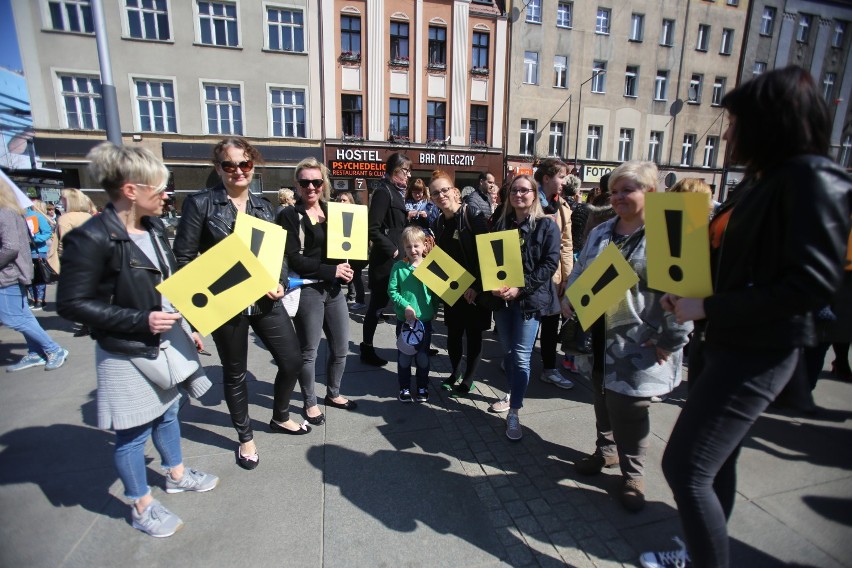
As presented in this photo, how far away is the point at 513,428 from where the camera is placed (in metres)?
2.93

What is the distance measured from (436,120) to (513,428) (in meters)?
19.2

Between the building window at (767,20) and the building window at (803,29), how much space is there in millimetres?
1329

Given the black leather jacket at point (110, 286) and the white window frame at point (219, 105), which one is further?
the white window frame at point (219, 105)

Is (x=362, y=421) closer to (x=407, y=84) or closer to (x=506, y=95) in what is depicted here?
(x=407, y=84)

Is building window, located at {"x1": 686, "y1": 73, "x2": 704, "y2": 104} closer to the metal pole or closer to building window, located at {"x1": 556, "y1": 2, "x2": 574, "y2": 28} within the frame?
building window, located at {"x1": 556, "y1": 2, "x2": 574, "y2": 28}

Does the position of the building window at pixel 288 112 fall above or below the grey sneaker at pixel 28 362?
above

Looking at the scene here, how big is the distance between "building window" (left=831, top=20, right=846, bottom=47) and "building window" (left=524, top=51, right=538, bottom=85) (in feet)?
57.3

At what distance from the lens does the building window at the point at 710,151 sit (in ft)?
77.1

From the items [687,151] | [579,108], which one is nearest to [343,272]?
[579,108]

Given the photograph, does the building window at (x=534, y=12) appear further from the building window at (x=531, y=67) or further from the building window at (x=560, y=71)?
the building window at (x=560, y=71)

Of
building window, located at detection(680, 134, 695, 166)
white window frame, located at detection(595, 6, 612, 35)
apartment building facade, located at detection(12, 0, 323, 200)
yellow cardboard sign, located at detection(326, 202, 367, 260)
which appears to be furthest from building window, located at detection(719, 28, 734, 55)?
yellow cardboard sign, located at detection(326, 202, 367, 260)

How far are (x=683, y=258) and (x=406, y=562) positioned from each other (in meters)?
1.81

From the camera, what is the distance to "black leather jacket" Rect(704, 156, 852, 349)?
1.21 meters

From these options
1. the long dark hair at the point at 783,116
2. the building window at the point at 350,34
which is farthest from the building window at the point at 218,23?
the long dark hair at the point at 783,116
